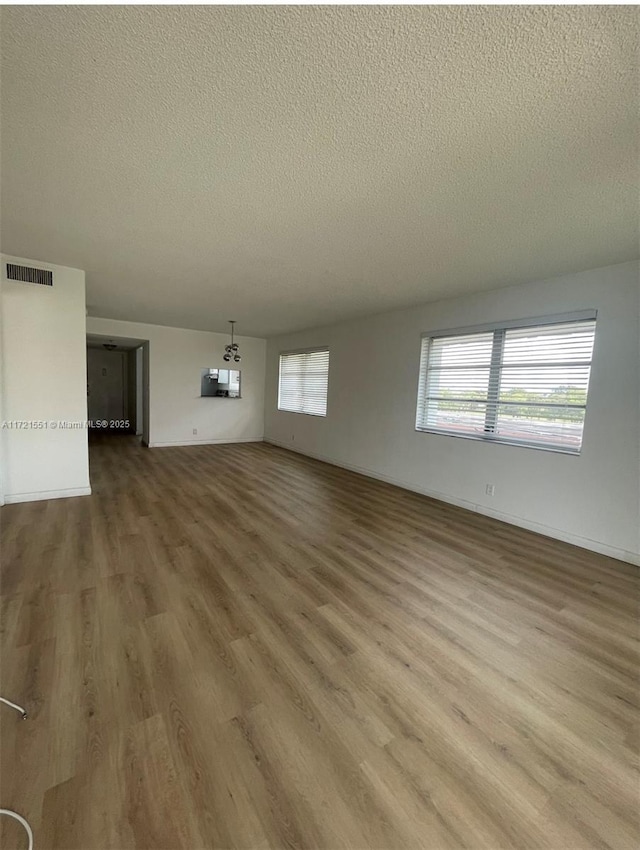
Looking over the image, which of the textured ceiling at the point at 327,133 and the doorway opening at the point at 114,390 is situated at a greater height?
the textured ceiling at the point at 327,133

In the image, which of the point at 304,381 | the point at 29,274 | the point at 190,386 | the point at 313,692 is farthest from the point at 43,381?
the point at 304,381

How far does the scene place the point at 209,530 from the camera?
3248 millimetres

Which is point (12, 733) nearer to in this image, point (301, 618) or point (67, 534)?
point (301, 618)

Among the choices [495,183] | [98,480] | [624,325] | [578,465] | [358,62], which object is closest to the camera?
[358,62]

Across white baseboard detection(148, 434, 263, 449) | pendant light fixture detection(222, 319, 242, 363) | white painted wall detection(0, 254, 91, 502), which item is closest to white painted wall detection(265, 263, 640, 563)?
pendant light fixture detection(222, 319, 242, 363)

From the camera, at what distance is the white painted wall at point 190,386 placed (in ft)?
22.6

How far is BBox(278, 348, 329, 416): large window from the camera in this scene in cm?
661

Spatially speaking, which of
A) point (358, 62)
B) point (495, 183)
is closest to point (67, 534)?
point (358, 62)

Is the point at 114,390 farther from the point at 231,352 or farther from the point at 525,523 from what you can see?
the point at 525,523

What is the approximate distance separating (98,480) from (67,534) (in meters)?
1.89

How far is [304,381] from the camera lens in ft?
23.5

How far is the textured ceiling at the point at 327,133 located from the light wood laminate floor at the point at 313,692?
257 cm

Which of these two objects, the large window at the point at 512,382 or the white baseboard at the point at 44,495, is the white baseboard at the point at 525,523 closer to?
the large window at the point at 512,382

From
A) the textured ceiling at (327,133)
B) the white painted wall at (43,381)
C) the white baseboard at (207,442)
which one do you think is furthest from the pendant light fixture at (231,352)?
the textured ceiling at (327,133)
